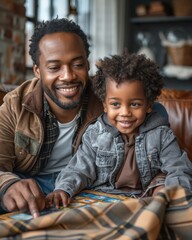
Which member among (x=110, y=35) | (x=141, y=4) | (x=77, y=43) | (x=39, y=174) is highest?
(x=141, y=4)

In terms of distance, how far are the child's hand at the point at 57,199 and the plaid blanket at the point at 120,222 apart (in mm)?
290

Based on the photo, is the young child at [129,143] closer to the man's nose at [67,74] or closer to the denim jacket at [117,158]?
the denim jacket at [117,158]

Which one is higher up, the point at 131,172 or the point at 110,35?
the point at 110,35

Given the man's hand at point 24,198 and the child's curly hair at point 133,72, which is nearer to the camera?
the man's hand at point 24,198

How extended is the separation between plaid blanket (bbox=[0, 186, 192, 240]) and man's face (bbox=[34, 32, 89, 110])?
70 cm

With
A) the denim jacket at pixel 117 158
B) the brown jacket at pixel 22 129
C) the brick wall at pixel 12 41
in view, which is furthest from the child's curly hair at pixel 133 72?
the brick wall at pixel 12 41

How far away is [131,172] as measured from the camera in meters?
1.51

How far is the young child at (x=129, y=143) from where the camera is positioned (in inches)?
59.2

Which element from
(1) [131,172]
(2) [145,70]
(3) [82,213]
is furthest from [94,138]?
(3) [82,213]

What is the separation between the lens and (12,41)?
314 cm

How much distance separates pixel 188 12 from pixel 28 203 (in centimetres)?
442

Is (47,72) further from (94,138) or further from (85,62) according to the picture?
(94,138)

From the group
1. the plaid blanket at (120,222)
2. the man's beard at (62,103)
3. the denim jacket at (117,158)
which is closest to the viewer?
the plaid blanket at (120,222)

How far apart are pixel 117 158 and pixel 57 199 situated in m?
0.30
